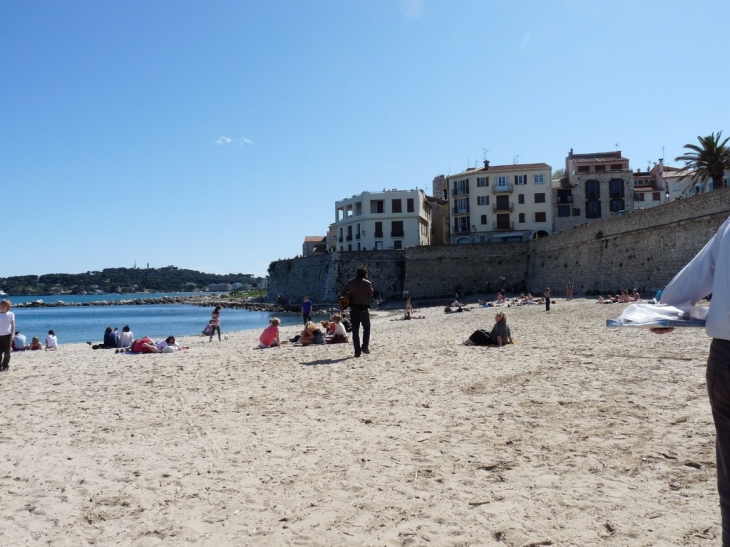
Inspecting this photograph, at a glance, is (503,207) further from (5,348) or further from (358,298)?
(5,348)

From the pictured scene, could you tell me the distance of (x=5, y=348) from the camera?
12.2m

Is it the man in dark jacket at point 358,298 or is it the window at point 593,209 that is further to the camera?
the window at point 593,209

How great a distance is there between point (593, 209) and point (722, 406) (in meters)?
57.4

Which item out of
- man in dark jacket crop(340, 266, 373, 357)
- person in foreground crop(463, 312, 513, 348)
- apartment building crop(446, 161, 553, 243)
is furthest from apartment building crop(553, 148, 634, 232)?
man in dark jacket crop(340, 266, 373, 357)

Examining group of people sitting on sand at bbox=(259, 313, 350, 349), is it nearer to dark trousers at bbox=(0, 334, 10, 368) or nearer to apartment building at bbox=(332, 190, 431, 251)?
dark trousers at bbox=(0, 334, 10, 368)

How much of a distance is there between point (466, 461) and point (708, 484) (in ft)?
6.16

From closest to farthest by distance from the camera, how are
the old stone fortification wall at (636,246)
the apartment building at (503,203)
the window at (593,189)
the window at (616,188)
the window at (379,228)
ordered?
1. the old stone fortification wall at (636,246)
2. the window at (616,188)
3. the window at (593,189)
4. the apartment building at (503,203)
5. the window at (379,228)

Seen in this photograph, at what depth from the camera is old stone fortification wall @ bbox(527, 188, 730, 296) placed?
2559 centimetres

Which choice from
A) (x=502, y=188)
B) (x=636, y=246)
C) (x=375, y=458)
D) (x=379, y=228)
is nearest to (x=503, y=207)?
(x=502, y=188)

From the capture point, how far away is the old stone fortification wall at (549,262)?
88.5 ft

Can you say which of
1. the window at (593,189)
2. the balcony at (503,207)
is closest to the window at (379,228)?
the balcony at (503,207)

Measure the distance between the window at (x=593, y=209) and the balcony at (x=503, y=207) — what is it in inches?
289

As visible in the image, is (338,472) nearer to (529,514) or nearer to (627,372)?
(529,514)

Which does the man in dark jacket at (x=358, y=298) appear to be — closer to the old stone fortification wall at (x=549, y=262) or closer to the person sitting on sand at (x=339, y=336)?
the person sitting on sand at (x=339, y=336)
